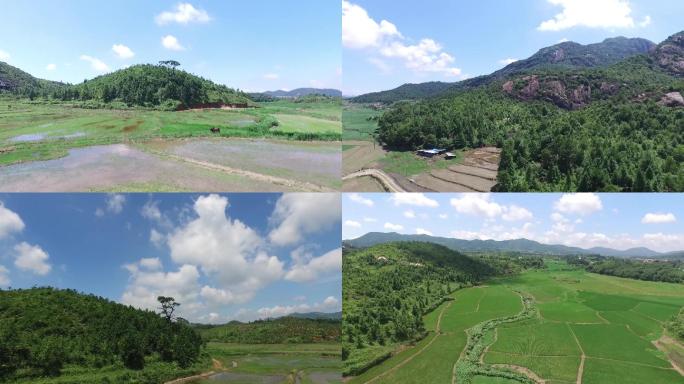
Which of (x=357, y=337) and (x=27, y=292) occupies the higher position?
(x=27, y=292)

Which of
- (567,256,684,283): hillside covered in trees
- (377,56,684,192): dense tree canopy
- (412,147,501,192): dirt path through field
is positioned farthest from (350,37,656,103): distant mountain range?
(412,147,501,192): dirt path through field

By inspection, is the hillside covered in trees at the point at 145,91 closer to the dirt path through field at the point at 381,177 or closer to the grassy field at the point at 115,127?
the grassy field at the point at 115,127

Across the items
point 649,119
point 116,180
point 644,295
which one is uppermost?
point 649,119

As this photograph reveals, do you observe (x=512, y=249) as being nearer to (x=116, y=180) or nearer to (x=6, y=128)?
(x=116, y=180)

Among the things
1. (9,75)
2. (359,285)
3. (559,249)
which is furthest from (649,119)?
(9,75)

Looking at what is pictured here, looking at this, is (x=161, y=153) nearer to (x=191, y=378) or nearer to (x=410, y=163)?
(x=191, y=378)

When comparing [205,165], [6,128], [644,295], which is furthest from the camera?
[644,295]

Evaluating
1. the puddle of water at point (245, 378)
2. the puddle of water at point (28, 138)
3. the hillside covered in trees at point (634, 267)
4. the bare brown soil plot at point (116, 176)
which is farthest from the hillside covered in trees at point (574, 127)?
the puddle of water at point (28, 138)
